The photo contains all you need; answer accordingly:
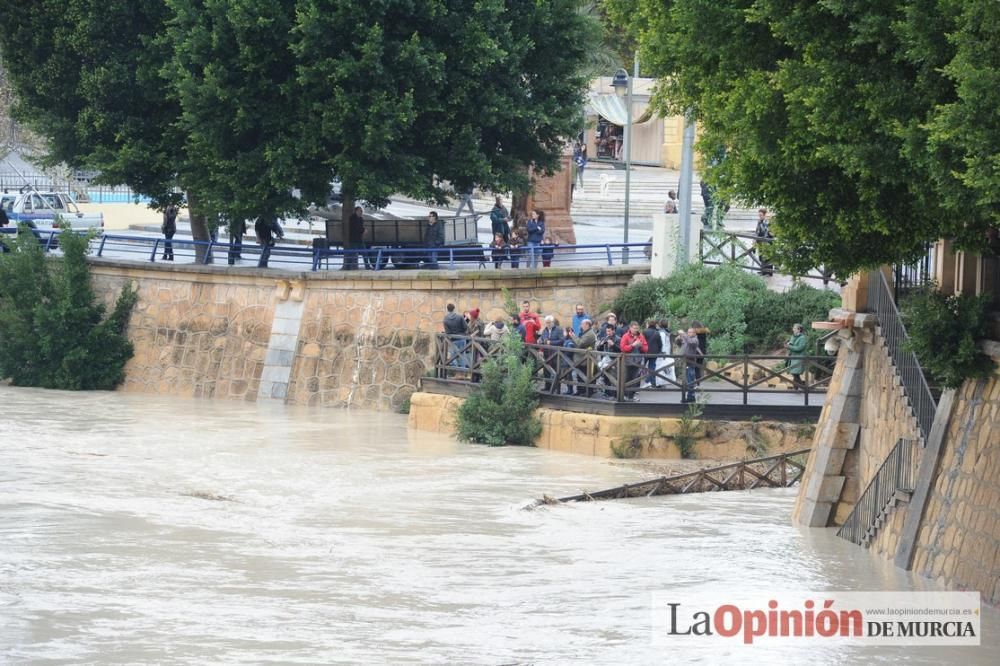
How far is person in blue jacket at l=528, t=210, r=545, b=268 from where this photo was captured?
30.4 metres

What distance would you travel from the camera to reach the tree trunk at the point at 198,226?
108ft

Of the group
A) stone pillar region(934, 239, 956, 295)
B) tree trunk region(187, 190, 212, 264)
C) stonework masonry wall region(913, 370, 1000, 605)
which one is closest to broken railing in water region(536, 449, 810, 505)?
stonework masonry wall region(913, 370, 1000, 605)

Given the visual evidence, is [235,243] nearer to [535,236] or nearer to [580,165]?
[535,236]

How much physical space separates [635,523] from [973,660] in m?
6.36

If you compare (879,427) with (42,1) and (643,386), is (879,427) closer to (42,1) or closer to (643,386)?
(643,386)

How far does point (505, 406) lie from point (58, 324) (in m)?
11.3

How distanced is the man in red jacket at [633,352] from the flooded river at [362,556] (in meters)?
1.43

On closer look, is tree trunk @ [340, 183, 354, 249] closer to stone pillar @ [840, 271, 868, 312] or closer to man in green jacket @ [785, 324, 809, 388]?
man in green jacket @ [785, 324, 809, 388]

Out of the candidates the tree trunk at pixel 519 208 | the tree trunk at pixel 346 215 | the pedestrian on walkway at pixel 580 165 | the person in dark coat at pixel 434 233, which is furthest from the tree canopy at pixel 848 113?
the pedestrian on walkway at pixel 580 165

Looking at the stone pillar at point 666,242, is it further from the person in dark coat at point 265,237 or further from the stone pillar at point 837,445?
the stone pillar at point 837,445

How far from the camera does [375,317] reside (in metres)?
30.6

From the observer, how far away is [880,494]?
17.5 m

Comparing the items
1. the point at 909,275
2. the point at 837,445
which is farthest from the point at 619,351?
the point at 909,275

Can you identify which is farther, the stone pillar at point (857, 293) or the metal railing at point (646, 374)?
the metal railing at point (646, 374)
